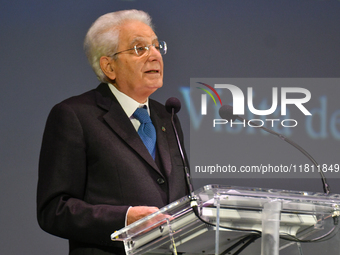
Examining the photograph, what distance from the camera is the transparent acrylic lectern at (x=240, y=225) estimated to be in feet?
3.68

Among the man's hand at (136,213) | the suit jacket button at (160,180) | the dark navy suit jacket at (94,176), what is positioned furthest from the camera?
the suit jacket button at (160,180)

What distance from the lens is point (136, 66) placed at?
203 centimetres

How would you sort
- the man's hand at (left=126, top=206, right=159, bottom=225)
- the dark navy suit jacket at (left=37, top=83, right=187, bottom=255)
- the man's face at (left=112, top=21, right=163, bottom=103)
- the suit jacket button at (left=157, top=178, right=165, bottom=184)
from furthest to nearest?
the man's face at (left=112, top=21, right=163, bottom=103) < the suit jacket button at (left=157, top=178, right=165, bottom=184) < the dark navy suit jacket at (left=37, top=83, right=187, bottom=255) < the man's hand at (left=126, top=206, right=159, bottom=225)

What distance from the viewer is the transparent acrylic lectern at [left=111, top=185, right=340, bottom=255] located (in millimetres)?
1121


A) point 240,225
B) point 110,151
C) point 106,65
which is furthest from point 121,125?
point 240,225

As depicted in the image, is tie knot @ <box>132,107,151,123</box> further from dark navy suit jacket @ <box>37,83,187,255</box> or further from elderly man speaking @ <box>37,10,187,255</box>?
dark navy suit jacket @ <box>37,83,187,255</box>

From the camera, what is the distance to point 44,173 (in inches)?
65.8

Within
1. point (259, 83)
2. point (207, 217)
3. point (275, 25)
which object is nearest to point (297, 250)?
point (207, 217)

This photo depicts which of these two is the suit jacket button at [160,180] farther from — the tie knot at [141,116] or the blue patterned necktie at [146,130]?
the tie knot at [141,116]

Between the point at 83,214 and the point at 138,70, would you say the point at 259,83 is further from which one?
the point at 83,214

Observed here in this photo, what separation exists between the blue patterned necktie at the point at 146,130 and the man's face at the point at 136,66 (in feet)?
0.28

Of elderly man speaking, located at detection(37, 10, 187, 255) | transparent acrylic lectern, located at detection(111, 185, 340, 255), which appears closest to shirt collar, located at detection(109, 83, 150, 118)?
elderly man speaking, located at detection(37, 10, 187, 255)

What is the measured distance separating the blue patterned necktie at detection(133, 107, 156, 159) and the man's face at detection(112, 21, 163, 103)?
8cm

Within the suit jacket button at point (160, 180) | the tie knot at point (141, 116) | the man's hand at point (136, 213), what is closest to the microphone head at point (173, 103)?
the tie knot at point (141, 116)
